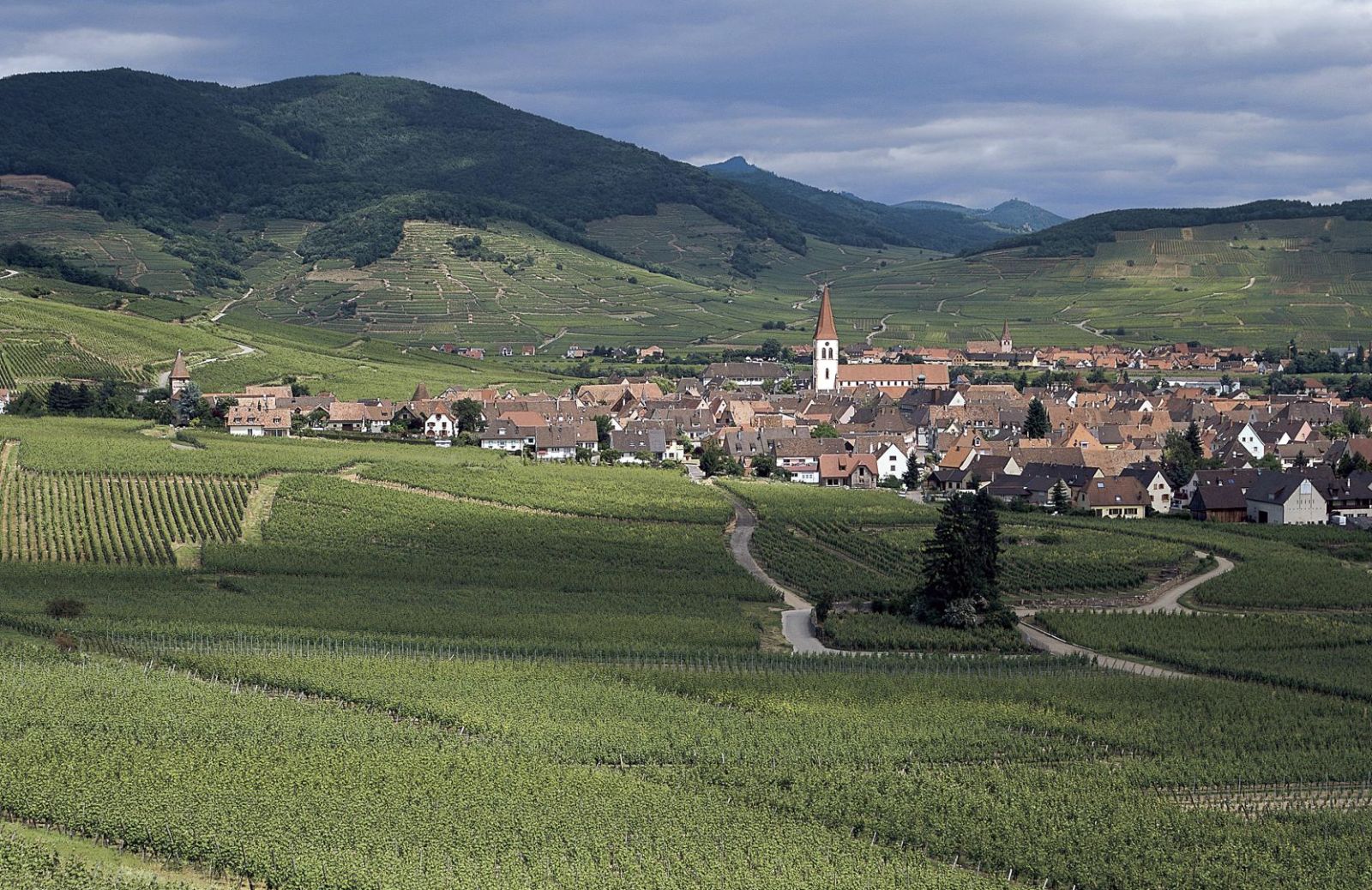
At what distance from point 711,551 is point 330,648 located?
2161 centimetres

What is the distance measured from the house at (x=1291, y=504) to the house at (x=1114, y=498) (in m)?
5.86

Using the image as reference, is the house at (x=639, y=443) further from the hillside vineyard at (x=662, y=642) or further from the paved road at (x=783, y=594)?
the paved road at (x=783, y=594)

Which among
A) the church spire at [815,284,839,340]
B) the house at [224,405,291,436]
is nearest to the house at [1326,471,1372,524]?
the house at [224,405,291,436]

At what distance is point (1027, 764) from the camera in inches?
1356

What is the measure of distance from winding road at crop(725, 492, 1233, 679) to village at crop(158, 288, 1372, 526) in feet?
50.4

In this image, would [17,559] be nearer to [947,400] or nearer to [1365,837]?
[1365,837]

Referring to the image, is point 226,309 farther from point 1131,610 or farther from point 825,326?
point 1131,610

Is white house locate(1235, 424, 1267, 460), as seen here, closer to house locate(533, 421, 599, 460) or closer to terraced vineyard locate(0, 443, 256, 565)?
house locate(533, 421, 599, 460)

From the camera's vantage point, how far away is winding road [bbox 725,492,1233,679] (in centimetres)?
4641

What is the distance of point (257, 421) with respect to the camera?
100 meters

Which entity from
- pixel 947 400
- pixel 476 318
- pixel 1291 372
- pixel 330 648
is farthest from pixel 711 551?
pixel 476 318

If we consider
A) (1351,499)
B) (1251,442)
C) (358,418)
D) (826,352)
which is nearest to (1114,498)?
(1351,499)

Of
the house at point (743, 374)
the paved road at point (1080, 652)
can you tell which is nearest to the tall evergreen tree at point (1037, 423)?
the house at point (743, 374)

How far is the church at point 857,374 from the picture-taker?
5561 inches
